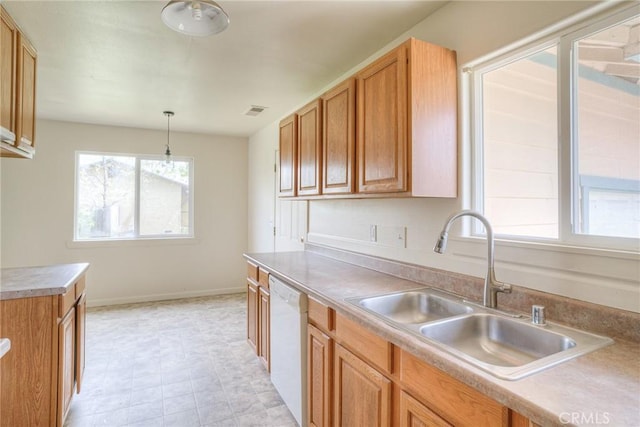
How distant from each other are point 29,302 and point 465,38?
8.75ft

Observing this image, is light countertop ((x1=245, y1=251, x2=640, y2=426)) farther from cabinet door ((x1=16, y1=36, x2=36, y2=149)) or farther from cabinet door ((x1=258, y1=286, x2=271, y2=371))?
cabinet door ((x1=16, y1=36, x2=36, y2=149))

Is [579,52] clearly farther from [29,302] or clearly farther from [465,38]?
[29,302]

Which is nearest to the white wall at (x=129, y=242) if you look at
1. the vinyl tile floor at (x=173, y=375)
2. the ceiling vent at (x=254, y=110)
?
the vinyl tile floor at (x=173, y=375)

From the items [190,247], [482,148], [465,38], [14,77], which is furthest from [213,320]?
[465,38]

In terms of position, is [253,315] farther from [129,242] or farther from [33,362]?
[129,242]

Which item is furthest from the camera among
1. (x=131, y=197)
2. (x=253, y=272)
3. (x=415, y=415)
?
(x=131, y=197)

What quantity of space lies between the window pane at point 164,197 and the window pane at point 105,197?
A: 0.49 feet

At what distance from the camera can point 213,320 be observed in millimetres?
3986

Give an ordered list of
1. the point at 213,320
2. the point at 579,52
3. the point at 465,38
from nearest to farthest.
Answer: the point at 579,52
the point at 465,38
the point at 213,320

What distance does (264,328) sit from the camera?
8.59 feet

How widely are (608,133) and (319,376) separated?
66.7 inches

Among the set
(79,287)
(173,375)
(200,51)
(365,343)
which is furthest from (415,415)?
(200,51)

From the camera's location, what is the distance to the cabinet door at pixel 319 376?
171 cm

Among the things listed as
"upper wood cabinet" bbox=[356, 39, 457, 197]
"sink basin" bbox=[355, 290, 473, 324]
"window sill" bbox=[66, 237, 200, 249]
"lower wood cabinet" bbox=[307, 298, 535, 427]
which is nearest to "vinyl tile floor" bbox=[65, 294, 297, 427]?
"lower wood cabinet" bbox=[307, 298, 535, 427]
